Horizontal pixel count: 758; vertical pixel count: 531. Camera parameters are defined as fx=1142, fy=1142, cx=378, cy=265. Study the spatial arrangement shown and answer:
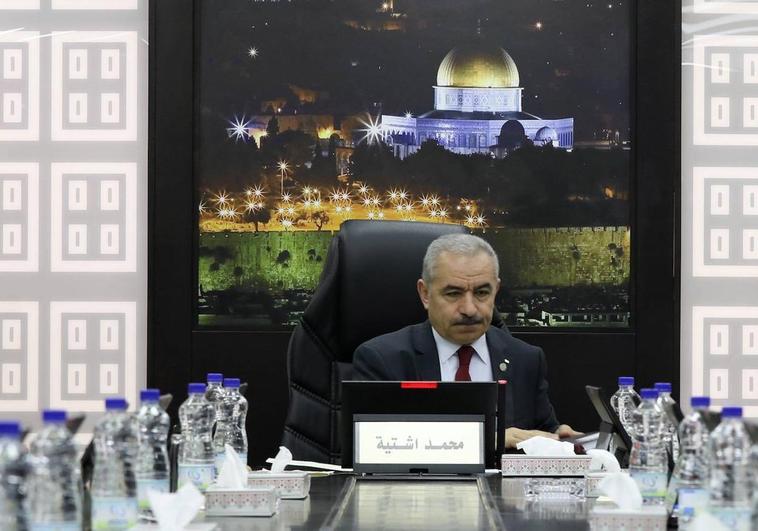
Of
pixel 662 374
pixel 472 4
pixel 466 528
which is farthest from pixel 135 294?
pixel 466 528

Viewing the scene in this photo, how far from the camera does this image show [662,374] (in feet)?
14.4

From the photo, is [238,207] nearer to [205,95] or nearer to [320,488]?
[205,95]

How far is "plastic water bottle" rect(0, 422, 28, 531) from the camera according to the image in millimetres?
1595

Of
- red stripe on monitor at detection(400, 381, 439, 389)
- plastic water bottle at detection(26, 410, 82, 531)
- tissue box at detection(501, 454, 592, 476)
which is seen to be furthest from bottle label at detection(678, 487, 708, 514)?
plastic water bottle at detection(26, 410, 82, 531)

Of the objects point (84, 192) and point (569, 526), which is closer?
point (569, 526)

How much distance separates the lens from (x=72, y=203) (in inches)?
176

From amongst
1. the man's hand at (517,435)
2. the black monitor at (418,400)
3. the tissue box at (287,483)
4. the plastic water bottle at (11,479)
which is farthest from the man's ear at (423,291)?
the plastic water bottle at (11,479)

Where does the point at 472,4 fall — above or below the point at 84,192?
above

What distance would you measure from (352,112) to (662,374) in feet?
5.13

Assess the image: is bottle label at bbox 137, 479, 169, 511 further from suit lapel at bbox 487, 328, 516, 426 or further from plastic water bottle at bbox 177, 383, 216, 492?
suit lapel at bbox 487, 328, 516, 426

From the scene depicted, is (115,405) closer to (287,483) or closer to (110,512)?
(110,512)

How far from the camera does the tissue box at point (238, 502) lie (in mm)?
2105

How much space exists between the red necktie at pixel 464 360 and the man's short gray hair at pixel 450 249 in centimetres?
25

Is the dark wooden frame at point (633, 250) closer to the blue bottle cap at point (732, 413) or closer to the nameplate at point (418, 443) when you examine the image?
the nameplate at point (418, 443)
